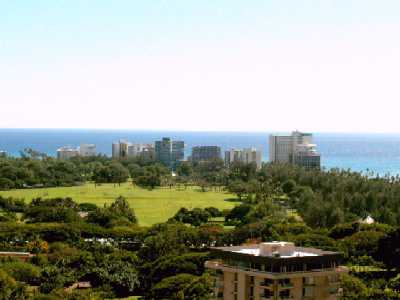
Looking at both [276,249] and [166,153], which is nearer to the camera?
[276,249]

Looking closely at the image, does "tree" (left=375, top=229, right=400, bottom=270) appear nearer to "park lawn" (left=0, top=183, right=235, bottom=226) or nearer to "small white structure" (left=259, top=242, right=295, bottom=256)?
"small white structure" (left=259, top=242, right=295, bottom=256)

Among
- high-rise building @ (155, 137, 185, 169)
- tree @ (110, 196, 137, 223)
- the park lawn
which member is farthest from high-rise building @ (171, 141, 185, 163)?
tree @ (110, 196, 137, 223)

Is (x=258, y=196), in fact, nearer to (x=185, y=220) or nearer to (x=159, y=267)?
(x=185, y=220)

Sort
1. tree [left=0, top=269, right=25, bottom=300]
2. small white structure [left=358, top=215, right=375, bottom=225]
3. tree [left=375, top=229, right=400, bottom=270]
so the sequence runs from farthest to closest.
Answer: small white structure [left=358, top=215, right=375, bottom=225], tree [left=375, top=229, right=400, bottom=270], tree [left=0, top=269, right=25, bottom=300]

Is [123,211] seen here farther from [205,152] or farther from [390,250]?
[205,152]

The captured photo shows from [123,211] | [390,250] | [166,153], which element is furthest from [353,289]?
[166,153]

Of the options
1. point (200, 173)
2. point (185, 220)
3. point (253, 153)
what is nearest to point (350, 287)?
point (185, 220)
